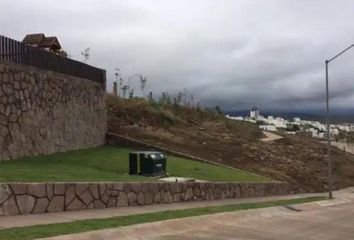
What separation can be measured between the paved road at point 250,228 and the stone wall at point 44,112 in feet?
23.2

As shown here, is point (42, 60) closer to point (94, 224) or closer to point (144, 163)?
point (144, 163)

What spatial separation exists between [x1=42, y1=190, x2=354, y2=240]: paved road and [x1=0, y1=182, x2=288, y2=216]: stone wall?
252 cm

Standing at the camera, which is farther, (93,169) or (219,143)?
(219,143)

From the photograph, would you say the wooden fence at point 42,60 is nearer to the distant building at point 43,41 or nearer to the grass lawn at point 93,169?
the distant building at point 43,41

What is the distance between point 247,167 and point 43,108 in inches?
575

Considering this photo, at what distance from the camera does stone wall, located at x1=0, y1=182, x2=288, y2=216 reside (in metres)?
14.9

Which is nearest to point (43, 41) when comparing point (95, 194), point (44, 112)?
point (44, 112)

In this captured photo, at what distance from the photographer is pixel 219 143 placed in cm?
3981

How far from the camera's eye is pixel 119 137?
3253 centimetres

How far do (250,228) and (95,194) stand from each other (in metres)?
4.42

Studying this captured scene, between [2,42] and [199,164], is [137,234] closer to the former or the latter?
[2,42]

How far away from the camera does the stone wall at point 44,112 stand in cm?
2108

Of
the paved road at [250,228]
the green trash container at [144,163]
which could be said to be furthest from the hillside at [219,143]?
the paved road at [250,228]

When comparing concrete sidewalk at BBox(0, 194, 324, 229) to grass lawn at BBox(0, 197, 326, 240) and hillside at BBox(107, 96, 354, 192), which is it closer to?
grass lawn at BBox(0, 197, 326, 240)
